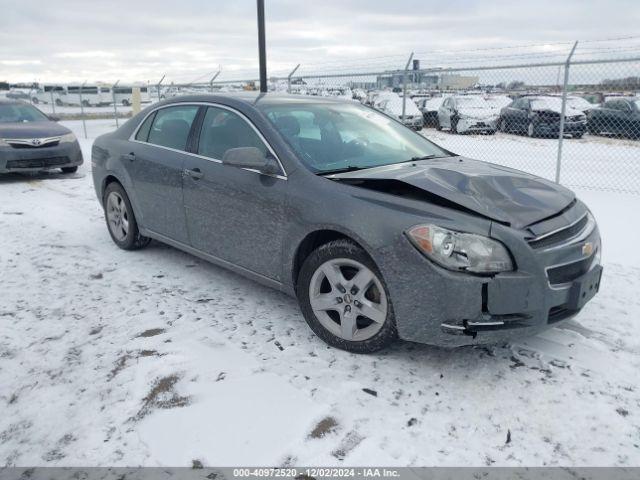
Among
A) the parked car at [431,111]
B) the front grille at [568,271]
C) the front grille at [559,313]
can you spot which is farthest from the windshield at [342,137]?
the parked car at [431,111]

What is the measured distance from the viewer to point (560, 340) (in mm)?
3480

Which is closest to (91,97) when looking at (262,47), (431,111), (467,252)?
(431,111)

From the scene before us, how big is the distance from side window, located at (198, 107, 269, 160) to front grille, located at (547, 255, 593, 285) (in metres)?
2.06

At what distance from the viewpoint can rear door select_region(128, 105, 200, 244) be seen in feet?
14.6

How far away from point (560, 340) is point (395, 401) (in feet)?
4.43

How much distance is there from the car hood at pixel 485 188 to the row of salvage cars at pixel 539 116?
12.9 meters

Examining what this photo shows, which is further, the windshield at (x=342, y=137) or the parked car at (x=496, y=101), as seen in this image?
the parked car at (x=496, y=101)

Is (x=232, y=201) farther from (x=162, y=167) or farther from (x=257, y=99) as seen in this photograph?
(x=162, y=167)

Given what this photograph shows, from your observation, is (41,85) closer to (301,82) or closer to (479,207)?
(301,82)

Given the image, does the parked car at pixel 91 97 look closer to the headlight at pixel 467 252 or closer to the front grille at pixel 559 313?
the headlight at pixel 467 252

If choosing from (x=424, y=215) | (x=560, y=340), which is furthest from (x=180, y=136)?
(x=560, y=340)

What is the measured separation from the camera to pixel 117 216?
18.0 ft

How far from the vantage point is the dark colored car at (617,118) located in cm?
1502

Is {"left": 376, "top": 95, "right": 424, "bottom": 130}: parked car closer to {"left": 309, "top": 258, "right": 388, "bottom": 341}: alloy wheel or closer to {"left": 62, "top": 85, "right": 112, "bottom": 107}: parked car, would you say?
{"left": 309, "top": 258, "right": 388, "bottom": 341}: alloy wheel
